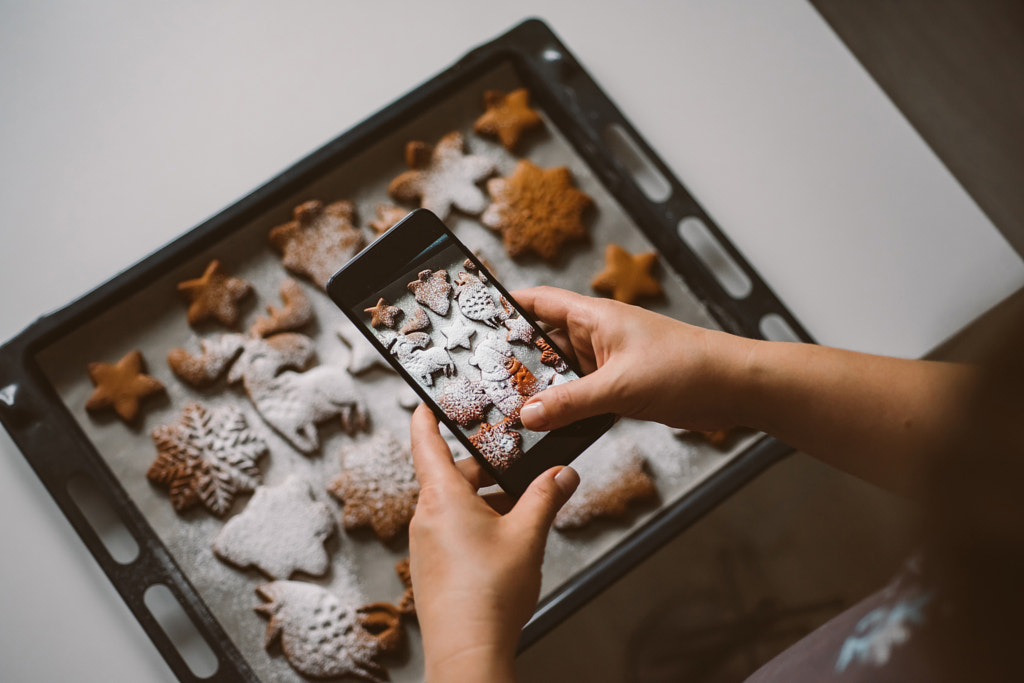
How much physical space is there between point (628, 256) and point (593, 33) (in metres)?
0.42

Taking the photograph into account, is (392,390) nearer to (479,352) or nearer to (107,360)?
(479,352)

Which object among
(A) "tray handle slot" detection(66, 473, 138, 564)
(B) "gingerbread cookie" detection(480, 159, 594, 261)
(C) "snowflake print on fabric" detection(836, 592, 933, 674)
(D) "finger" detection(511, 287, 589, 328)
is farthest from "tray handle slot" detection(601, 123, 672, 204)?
(A) "tray handle slot" detection(66, 473, 138, 564)

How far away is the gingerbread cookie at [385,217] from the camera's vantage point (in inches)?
39.4

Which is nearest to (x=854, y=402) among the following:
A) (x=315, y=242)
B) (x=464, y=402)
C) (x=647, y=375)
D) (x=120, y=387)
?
(x=647, y=375)

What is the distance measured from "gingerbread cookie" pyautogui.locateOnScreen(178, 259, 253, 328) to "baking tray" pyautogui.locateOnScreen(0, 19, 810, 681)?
3cm

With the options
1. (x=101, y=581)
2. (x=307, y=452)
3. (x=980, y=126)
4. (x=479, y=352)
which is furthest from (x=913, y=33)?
(x=101, y=581)

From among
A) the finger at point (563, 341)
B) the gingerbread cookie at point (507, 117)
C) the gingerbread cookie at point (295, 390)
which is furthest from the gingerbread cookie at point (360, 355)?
the gingerbread cookie at point (507, 117)

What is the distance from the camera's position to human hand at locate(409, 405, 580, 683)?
610 millimetres

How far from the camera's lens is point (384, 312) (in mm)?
788

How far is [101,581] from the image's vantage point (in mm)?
942

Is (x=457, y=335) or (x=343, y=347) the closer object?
(x=457, y=335)

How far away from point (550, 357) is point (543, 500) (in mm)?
185

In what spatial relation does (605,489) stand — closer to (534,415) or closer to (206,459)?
(534,415)

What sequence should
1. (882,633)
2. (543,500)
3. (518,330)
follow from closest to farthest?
(882,633), (543,500), (518,330)
